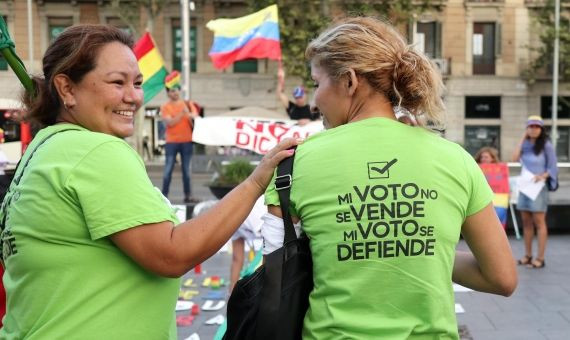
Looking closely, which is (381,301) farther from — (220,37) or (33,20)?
(33,20)

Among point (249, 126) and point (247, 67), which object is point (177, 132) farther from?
point (247, 67)

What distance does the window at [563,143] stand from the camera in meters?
31.6

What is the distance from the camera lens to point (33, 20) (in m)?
29.3

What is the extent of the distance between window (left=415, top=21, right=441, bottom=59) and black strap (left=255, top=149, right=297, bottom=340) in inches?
1207

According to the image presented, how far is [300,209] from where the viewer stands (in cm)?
161

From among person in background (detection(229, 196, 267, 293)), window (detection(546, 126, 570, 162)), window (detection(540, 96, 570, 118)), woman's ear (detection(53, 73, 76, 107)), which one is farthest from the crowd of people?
window (detection(546, 126, 570, 162))

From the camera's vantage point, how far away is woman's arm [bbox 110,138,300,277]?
1.50m

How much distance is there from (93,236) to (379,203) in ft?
2.26

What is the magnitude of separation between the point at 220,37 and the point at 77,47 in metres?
9.88

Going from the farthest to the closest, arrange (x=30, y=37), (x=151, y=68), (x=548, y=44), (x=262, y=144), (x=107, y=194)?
(x=548, y=44) < (x=30, y=37) < (x=151, y=68) < (x=262, y=144) < (x=107, y=194)

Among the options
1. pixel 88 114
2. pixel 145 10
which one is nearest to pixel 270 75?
pixel 145 10

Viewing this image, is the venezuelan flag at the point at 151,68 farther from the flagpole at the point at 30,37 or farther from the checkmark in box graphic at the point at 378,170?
the flagpole at the point at 30,37

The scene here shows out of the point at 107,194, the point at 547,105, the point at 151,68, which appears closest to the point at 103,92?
the point at 107,194

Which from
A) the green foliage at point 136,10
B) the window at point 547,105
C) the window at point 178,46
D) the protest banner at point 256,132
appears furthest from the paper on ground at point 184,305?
the window at point 547,105
